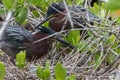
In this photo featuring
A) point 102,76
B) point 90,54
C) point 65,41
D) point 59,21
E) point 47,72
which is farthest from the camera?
point 59,21

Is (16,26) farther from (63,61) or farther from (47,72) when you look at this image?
(47,72)

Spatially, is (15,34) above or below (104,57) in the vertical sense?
above

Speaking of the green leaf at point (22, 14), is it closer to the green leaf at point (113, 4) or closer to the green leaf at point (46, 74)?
the green leaf at point (46, 74)

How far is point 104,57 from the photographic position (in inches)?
67.9

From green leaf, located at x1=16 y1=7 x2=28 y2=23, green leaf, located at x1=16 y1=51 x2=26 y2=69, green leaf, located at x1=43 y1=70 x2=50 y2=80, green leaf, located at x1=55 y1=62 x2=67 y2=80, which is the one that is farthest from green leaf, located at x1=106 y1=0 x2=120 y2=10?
green leaf, located at x1=16 y1=7 x2=28 y2=23

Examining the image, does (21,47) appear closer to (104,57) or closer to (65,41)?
(65,41)

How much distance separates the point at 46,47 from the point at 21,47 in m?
0.16

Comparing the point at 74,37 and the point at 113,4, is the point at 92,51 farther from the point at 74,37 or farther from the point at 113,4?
the point at 113,4

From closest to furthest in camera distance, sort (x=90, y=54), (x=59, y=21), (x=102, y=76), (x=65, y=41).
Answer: (x=102, y=76)
(x=90, y=54)
(x=65, y=41)
(x=59, y=21)

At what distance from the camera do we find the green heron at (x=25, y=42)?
6.28ft

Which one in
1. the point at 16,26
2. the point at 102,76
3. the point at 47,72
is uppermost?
the point at 16,26

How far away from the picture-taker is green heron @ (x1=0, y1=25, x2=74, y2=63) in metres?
1.92

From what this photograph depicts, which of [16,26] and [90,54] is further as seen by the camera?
[16,26]

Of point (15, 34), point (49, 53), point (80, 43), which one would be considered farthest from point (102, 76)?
point (15, 34)
